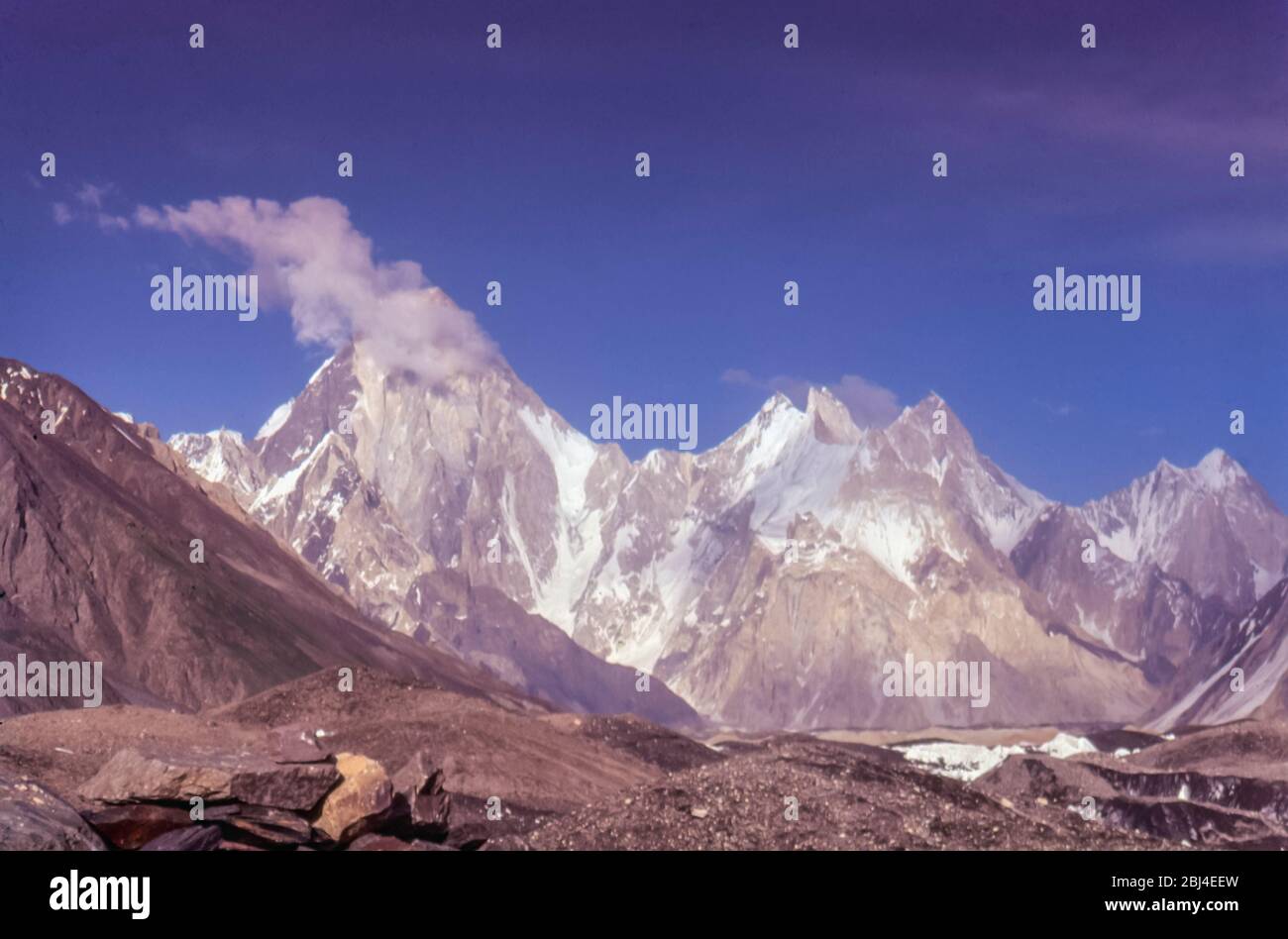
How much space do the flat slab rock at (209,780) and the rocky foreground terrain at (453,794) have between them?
0.10 feet

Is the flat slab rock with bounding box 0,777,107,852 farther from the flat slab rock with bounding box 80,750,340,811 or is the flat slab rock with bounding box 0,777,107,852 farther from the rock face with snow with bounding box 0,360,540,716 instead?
the rock face with snow with bounding box 0,360,540,716

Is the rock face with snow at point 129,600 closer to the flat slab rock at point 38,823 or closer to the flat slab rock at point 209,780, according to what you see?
the flat slab rock at point 209,780

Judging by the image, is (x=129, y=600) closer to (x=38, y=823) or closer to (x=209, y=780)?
(x=209, y=780)

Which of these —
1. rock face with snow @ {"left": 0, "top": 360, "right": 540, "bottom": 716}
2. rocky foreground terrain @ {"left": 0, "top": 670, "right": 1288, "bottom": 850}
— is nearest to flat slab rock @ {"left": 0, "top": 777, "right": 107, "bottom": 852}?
rocky foreground terrain @ {"left": 0, "top": 670, "right": 1288, "bottom": 850}

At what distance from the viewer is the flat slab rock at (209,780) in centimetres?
2244

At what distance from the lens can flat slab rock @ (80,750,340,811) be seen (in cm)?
2244

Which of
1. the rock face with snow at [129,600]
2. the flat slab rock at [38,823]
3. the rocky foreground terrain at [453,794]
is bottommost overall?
the rocky foreground terrain at [453,794]

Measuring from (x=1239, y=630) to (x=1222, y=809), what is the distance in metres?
134

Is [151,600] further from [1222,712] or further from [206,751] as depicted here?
[1222,712]

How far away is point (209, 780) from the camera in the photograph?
2248cm

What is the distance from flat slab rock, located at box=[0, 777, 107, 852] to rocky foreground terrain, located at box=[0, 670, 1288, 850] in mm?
34
